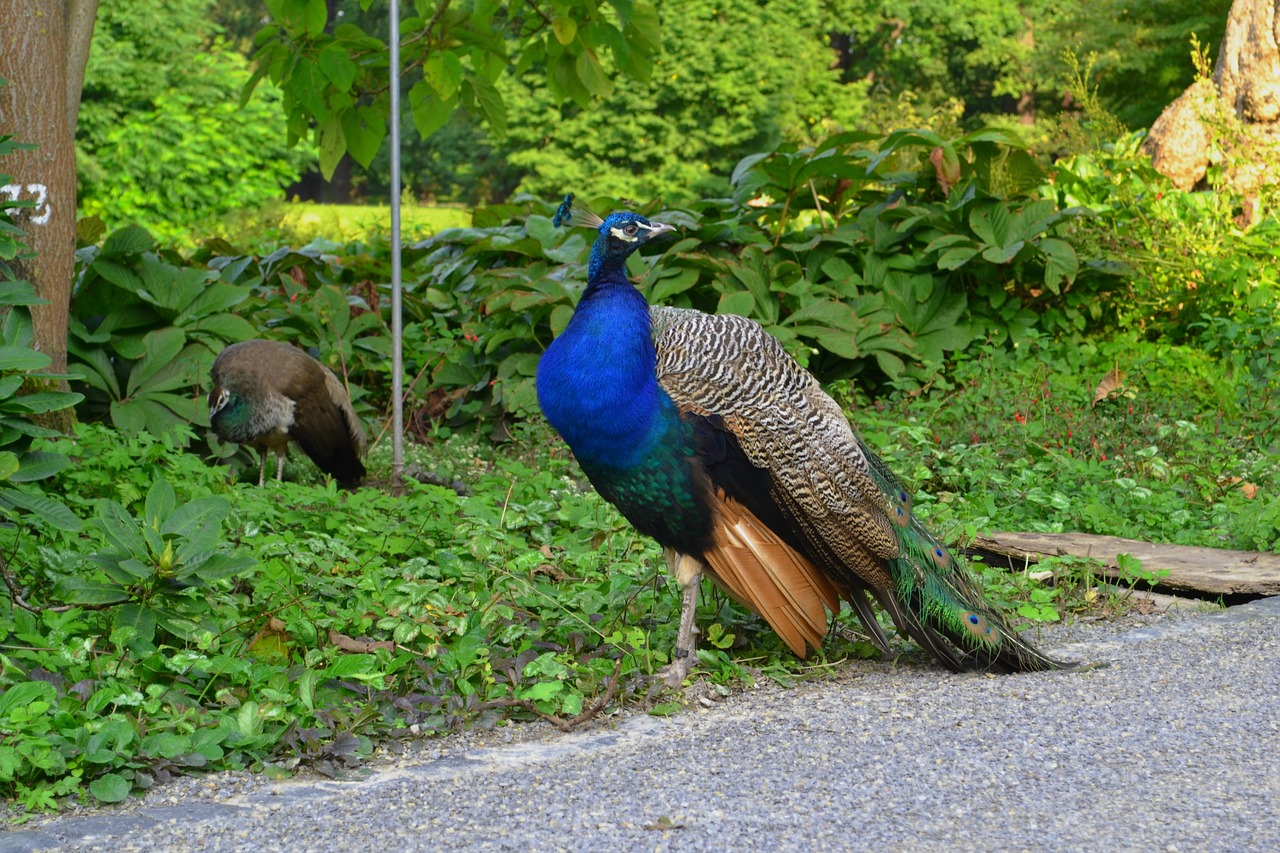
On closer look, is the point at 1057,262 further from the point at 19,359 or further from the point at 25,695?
the point at 25,695

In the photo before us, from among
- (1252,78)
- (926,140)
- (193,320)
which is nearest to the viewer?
(193,320)

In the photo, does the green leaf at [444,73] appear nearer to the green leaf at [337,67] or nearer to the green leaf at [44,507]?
the green leaf at [337,67]

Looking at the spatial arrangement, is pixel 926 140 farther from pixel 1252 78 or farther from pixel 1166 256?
pixel 1252 78

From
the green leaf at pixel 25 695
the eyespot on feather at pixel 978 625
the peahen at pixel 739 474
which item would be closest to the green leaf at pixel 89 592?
the green leaf at pixel 25 695

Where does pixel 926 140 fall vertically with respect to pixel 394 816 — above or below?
above

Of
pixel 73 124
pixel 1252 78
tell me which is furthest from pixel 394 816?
pixel 1252 78

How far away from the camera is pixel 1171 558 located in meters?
5.21

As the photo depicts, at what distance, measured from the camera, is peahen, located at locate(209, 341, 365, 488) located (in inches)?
266

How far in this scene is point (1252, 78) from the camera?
10.5 meters

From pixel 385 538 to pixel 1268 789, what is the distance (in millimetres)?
3177

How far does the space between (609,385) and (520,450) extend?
13.4 ft

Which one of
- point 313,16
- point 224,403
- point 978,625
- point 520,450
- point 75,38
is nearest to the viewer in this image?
point 978,625

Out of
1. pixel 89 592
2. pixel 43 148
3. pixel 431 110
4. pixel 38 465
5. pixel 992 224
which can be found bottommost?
pixel 89 592

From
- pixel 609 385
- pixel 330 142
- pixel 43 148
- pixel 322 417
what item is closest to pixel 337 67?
pixel 330 142
